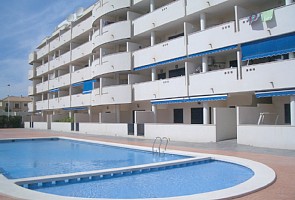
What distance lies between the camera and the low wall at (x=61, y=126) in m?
45.5

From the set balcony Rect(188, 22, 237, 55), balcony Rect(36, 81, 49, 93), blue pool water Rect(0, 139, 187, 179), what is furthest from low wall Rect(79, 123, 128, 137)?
balcony Rect(36, 81, 49, 93)

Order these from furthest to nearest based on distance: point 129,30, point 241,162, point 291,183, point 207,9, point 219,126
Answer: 1. point 129,30
2. point 207,9
3. point 219,126
4. point 241,162
5. point 291,183

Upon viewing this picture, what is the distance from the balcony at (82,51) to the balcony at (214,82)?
21.9 m

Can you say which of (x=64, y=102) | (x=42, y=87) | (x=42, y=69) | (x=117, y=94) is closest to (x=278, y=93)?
(x=117, y=94)

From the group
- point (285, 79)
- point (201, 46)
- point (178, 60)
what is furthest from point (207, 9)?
point (285, 79)

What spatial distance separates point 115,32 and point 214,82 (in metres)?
15.5

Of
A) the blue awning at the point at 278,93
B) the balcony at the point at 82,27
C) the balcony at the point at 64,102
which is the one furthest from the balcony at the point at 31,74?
the blue awning at the point at 278,93

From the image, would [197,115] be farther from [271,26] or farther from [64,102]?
[64,102]

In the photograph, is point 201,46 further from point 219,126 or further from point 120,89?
point 120,89

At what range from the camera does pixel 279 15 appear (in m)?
19.7

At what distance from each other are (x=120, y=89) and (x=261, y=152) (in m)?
20.0

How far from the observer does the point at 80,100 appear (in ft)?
148

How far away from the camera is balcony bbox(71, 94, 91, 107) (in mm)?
43000

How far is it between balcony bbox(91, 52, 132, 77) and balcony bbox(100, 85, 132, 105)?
6.63 feet
